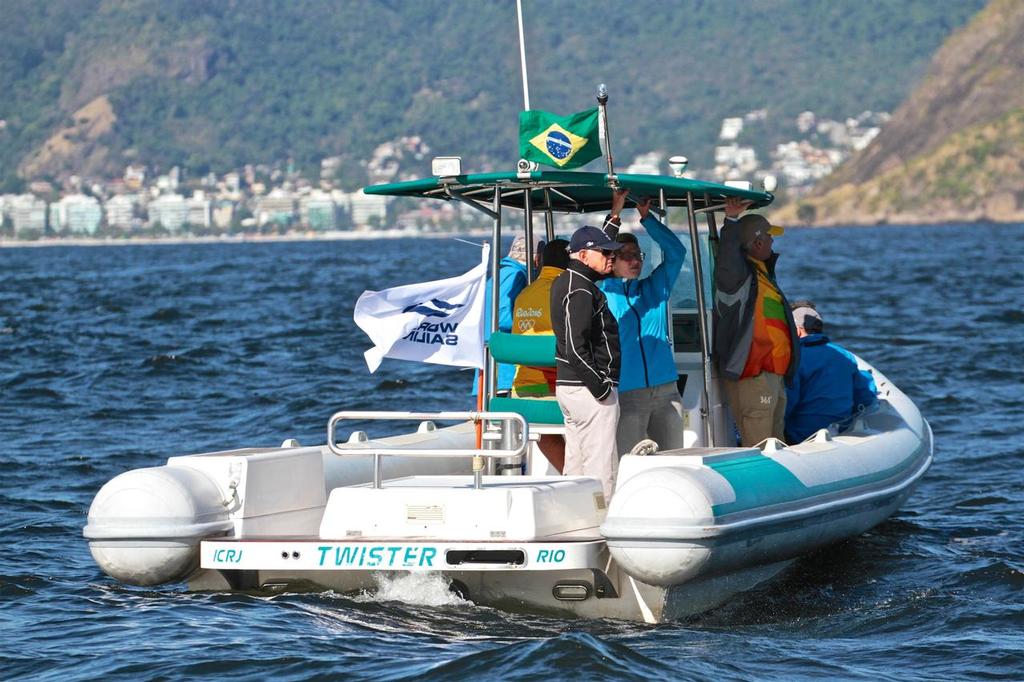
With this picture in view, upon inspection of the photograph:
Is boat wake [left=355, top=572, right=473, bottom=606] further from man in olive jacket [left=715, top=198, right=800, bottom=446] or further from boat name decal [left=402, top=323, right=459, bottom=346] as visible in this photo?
man in olive jacket [left=715, top=198, right=800, bottom=446]

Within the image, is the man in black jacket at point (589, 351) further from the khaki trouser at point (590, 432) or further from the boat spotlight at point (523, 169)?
the boat spotlight at point (523, 169)

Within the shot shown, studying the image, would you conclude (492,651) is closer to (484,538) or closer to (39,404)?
(484,538)

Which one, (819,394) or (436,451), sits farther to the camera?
(819,394)

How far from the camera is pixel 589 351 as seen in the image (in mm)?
8680

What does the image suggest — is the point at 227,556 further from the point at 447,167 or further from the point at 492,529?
the point at 447,167

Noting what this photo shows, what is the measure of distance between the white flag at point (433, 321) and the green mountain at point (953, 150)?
5045 inches

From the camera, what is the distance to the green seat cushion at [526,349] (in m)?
9.15

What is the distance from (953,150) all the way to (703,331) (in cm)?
13587

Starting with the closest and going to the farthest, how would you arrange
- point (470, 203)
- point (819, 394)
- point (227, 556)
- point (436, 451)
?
point (436, 451) → point (227, 556) → point (470, 203) → point (819, 394)

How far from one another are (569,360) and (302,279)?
47040 mm

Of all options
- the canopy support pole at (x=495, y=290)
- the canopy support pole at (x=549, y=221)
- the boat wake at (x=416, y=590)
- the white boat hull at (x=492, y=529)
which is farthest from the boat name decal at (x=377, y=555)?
the canopy support pole at (x=549, y=221)

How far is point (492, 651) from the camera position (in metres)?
7.71

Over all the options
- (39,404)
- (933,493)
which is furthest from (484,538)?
(39,404)

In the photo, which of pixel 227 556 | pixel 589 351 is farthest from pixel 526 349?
pixel 227 556
